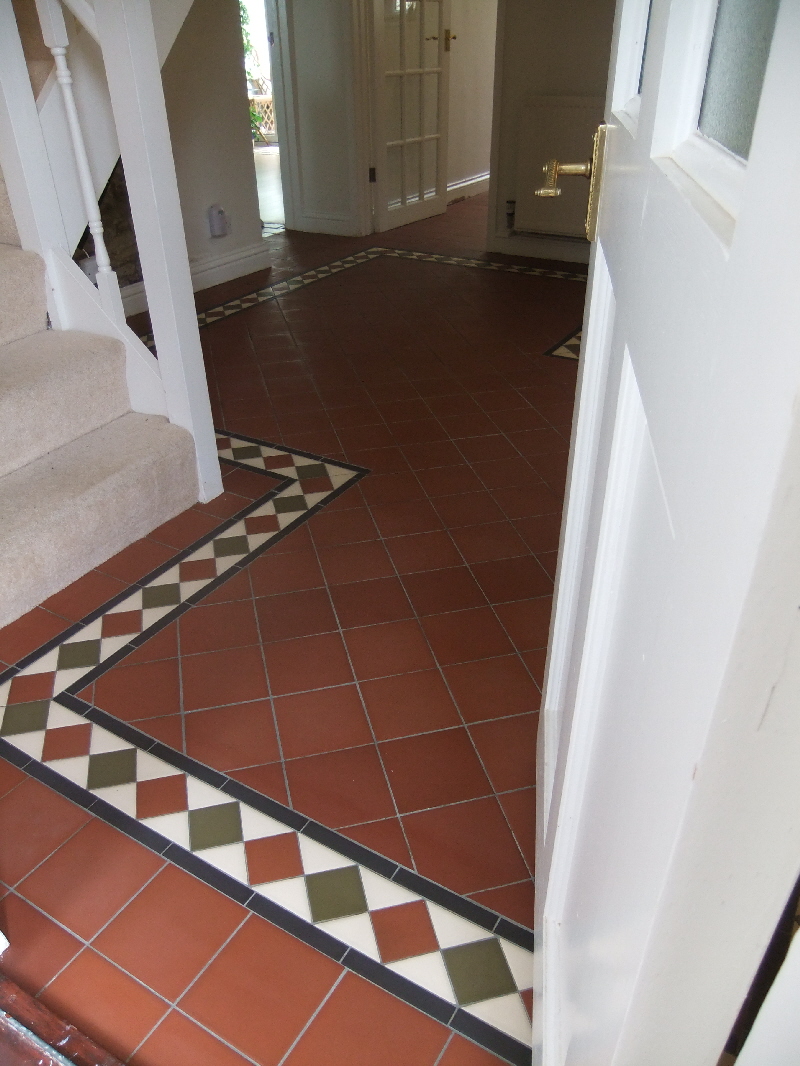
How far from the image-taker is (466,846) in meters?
1.52

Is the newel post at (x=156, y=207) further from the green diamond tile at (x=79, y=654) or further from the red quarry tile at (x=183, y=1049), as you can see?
the red quarry tile at (x=183, y=1049)

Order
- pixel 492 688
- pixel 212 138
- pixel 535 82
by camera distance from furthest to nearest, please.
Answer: pixel 535 82 → pixel 212 138 → pixel 492 688

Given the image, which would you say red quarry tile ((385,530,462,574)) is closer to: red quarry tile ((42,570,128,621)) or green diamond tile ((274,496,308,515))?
green diamond tile ((274,496,308,515))

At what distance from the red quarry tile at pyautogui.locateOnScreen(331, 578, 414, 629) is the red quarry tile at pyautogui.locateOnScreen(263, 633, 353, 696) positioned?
3.7 inches

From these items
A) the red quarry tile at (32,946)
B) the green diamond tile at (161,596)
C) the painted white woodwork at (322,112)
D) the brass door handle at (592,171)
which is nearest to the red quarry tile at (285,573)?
the green diamond tile at (161,596)

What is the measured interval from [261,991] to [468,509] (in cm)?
166

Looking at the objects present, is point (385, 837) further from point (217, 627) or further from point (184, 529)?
point (184, 529)

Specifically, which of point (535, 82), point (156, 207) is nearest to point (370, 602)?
point (156, 207)

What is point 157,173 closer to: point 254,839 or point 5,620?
point 5,620

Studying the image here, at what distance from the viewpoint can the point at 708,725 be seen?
333 millimetres

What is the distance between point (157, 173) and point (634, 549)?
2.07 m

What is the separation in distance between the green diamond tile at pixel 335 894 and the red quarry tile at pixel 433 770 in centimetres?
19

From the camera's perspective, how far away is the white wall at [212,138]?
14.6ft

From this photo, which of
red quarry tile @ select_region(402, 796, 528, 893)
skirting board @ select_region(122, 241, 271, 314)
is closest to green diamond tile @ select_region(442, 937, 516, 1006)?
red quarry tile @ select_region(402, 796, 528, 893)
